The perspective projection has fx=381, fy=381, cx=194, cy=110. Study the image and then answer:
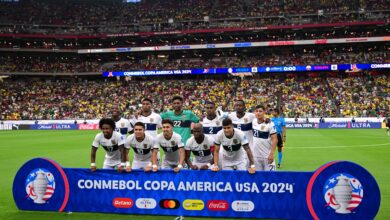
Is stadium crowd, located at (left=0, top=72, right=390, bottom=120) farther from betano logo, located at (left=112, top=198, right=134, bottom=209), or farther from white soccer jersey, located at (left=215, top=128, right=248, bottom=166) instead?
betano logo, located at (left=112, top=198, right=134, bottom=209)

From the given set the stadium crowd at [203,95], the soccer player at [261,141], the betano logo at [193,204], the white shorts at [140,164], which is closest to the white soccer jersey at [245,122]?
the soccer player at [261,141]

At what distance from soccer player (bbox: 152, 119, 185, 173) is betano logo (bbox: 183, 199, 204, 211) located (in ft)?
2.42

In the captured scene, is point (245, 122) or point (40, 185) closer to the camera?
point (40, 185)

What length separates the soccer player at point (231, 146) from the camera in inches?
334

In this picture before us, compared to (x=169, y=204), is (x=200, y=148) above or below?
above

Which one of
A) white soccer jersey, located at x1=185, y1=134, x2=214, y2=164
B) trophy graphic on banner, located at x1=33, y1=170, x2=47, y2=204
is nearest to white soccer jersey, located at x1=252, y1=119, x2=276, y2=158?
white soccer jersey, located at x1=185, y1=134, x2=214, y2=164

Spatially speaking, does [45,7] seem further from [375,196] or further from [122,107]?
[375,196]

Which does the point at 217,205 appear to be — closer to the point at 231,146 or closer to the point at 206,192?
the point at 206,192

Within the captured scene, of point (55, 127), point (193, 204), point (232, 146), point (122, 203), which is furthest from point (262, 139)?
point (55, 127)

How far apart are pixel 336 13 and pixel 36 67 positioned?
51558 mm

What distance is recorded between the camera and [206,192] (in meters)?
8.23

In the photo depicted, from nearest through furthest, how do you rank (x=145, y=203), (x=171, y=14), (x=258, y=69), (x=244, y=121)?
(x=145, y=203), (x=244, y=121), (x=258, y=69), (x=171, y=14)

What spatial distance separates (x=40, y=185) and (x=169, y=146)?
3109 mm

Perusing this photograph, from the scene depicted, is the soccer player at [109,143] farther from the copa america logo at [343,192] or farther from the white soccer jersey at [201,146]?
the copa america logo at [343,192]
